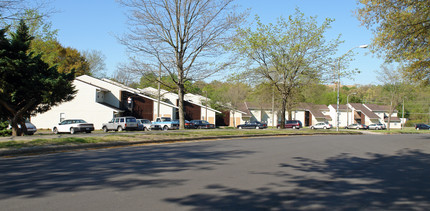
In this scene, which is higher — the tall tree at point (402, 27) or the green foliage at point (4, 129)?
the tall tree at point (402, 27)

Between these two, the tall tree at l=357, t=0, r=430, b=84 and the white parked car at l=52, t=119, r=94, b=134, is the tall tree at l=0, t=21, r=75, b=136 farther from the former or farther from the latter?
the tall tree at l=357, t=0, r=430, b=84

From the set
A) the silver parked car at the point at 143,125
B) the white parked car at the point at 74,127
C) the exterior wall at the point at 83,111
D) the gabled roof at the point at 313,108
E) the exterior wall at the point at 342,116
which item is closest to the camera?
the white parked car at the point at 74,127

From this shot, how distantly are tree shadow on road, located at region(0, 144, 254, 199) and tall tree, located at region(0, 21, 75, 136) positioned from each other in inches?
517

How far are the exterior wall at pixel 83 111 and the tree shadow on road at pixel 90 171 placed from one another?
37.6 metres

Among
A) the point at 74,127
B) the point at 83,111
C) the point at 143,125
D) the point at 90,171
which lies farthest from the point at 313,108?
the point at 90,171

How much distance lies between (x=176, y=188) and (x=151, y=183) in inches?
27.1

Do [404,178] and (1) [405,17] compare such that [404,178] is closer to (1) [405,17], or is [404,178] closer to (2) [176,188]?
(2) [176,188]

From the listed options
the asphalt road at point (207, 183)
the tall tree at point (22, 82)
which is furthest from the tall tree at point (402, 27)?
the tall tree at point (22, 82)

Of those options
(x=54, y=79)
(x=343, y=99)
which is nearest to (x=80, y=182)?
(x=54, y=79)

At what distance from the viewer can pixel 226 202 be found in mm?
5773

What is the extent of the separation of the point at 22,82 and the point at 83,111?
26264 mm

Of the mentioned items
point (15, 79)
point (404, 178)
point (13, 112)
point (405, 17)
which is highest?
point (405, 17)

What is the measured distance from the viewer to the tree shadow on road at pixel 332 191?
5.77 meters

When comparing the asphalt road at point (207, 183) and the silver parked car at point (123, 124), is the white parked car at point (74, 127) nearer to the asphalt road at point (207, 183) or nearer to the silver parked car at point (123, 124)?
the silver parked car at point (123, 124)
